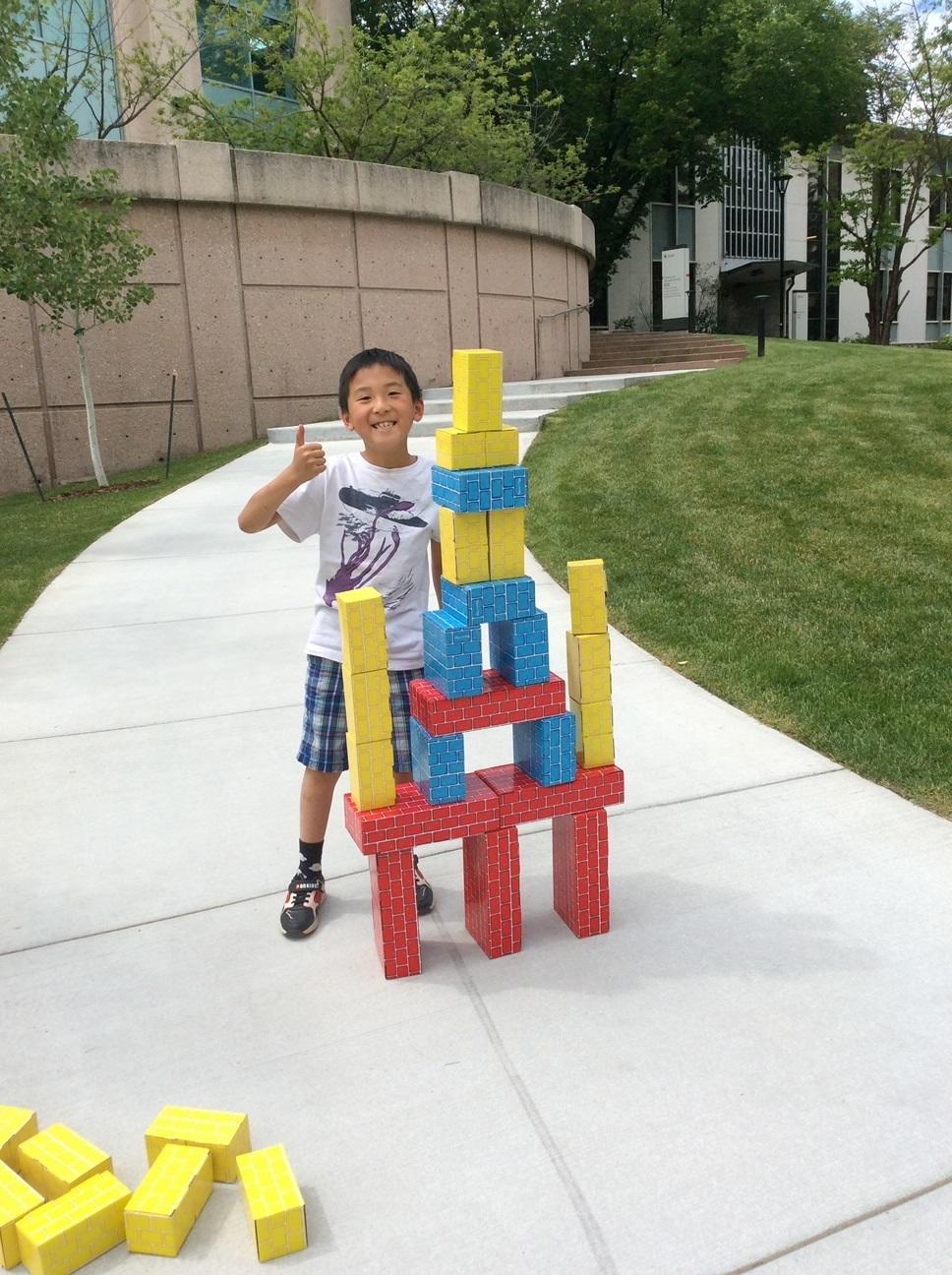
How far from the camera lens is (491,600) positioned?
106 inches

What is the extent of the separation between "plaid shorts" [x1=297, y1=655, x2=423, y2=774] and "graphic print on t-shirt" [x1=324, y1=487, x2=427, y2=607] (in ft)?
0.64

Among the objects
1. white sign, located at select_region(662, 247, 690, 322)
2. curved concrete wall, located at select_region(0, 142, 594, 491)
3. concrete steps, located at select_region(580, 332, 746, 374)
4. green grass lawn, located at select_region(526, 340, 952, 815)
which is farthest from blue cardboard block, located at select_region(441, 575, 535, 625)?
white sign, located at select_region(662, 247, 690, 322)

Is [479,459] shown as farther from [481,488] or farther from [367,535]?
[367,535]

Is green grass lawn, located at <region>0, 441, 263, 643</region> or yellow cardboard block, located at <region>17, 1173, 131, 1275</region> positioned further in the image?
green grass lawn, located at <region>0, 441, 263, 643</region>

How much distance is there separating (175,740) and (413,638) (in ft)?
6.29

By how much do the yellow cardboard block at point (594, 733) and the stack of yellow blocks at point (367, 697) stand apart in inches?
21.1

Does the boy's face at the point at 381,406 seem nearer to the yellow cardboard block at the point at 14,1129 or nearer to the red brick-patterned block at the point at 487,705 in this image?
the red brick-patterned block at the point at 487,705

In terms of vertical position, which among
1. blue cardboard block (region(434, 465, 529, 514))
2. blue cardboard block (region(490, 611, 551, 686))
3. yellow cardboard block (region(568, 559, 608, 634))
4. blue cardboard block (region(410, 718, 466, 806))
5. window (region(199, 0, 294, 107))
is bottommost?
blue cardboard block (region(410, 718, 466, 806))

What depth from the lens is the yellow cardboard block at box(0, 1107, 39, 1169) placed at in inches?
81.8

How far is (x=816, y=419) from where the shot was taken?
1009 centimetres

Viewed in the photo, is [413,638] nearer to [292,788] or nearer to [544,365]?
[292,788]

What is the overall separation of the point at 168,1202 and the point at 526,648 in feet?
4.83

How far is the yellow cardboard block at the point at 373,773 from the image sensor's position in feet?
8.69

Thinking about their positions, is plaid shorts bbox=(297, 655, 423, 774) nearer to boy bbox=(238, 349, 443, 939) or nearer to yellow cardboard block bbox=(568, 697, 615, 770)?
boy bbox=(238, 349, 443, 939)
